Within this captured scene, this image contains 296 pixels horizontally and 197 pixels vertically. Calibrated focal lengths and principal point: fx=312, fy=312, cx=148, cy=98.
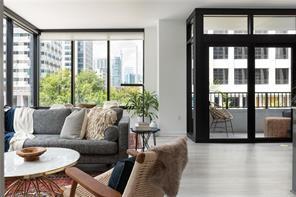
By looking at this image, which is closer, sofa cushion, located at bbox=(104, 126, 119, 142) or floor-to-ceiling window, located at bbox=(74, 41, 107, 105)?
sofa cushion, located at bbox=(104, 126, 119, 142)

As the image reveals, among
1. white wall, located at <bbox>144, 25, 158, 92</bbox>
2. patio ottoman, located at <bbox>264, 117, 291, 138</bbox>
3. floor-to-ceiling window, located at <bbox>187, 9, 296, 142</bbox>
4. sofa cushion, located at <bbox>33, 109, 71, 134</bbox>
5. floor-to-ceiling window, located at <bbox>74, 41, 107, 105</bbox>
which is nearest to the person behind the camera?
sofa cushion, located at <bbox>33, 109, 71, 134</bbox>

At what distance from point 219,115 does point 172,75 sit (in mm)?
1686

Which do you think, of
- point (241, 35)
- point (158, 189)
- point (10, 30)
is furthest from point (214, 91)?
point (158, 189)

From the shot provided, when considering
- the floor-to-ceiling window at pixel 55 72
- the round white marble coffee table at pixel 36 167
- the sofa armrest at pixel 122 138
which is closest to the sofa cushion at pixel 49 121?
the sofa armrest at pixel 122 138

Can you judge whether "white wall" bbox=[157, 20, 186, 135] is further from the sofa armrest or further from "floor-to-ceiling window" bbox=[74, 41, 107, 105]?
the sofa armrest

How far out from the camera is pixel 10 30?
7000 millimetres

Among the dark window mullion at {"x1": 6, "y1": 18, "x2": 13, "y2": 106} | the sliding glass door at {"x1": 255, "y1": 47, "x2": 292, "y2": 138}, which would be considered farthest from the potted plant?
the dark window mullion at {"x1": 6, "y1": 18, "x2": 13, "y2": 106}

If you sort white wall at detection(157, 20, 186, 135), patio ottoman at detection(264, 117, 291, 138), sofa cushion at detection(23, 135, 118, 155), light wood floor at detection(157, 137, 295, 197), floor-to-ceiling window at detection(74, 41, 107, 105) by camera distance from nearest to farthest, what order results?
light wood floor at detection(157, 137, 295, 197) → sofa cushion at detection(23, 135, 118, 155) → patio ottoman at detection(264, 117, 291, 138) → white wall at detection(157, 20, 186, 135) → floor-to-ceiling window at detection(74, 41, 107, 105)

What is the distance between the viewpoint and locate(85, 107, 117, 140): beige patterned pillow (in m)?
4.38

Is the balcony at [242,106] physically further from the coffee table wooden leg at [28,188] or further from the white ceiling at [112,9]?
the coffee table wooden leg at [28,188]

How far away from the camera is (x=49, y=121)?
16.2ft

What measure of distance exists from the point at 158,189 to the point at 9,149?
296 centimetres

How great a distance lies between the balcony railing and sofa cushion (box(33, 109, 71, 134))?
3.33 meters

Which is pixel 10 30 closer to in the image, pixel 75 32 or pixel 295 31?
pixel 75 32
